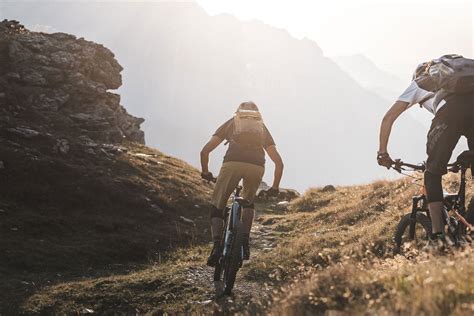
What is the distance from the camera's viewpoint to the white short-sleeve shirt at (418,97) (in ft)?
19.9

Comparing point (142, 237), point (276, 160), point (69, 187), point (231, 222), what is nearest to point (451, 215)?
point (276, 160)

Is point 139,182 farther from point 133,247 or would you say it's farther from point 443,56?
point 443,56

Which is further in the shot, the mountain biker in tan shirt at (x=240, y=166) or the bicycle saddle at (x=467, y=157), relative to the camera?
the mountain biker in tan shirt at (x=240, y=166)

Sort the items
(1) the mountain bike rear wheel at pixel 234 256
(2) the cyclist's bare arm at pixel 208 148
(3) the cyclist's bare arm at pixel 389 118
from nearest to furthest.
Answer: (3) the cyclist's bare arm at pixel 389 118 → (1) the mountain bike rear wheel at pixel 234 256 → (2) the cyclist's bare arm at pixel 208 148

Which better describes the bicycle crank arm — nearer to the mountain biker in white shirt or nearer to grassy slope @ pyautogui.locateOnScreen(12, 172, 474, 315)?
the mountain biker in white shirt

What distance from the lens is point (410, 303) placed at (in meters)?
3.45

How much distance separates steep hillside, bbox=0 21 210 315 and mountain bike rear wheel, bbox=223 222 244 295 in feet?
14.2

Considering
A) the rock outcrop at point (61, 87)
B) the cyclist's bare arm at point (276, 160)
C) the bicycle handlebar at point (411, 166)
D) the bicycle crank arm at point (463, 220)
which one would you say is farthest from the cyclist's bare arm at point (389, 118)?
the rock outcrop at point (61, 87)

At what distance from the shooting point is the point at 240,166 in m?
8.23

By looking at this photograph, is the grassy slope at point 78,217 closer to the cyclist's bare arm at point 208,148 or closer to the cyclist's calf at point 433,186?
the cyclist's bare arm at point 208,148

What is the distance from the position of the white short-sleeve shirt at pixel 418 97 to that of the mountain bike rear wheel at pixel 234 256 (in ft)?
11.2

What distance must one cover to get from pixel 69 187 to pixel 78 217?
2.14 meters

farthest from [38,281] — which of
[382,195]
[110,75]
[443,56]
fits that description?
[110,75]

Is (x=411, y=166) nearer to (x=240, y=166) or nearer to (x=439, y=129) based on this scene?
(x=439, y=129)
